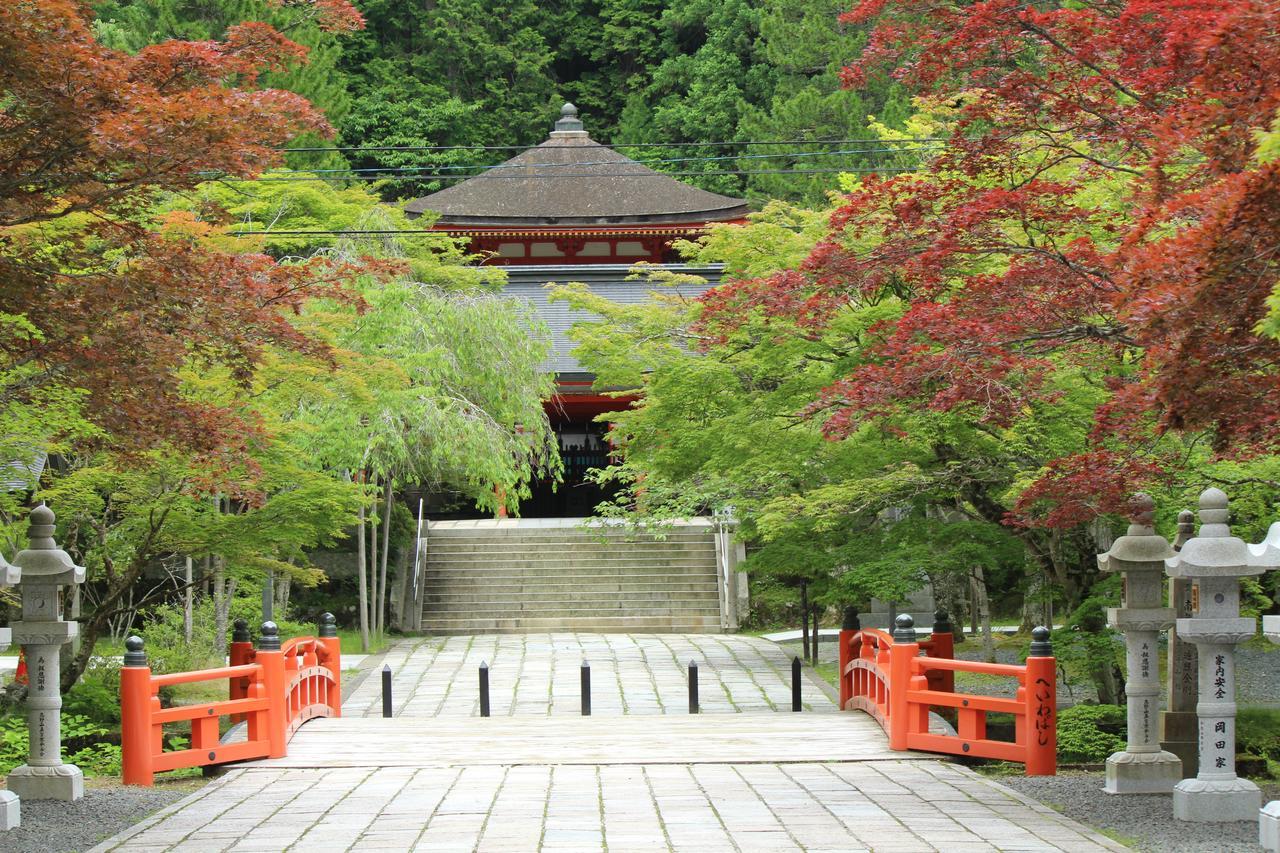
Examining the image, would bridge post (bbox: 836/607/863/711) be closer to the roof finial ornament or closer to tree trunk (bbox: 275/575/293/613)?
tree trunk (bbox: 275/575/293/613)

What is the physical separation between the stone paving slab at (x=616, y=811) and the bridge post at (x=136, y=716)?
57 centimetres

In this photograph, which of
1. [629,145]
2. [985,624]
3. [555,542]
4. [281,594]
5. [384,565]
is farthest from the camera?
[629,145]

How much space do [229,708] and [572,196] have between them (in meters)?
26.8

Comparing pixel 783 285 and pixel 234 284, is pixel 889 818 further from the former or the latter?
pixel 234 284

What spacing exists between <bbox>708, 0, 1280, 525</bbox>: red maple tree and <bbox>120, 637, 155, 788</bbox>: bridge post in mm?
4904

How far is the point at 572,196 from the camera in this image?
36281 millimetres

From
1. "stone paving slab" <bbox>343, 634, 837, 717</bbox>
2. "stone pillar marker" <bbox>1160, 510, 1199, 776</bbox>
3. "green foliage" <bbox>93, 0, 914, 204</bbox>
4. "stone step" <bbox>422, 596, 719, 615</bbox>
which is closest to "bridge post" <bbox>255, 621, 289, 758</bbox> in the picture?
"stone paving slab" <bbox>343, 634, 837, 717</bbox>

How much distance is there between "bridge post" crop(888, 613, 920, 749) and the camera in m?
11.1

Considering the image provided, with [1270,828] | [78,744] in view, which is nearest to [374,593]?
[78,744]

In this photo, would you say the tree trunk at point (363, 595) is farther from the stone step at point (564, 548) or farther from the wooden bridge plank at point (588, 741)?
the wooden bridge plank at point (588, 741)

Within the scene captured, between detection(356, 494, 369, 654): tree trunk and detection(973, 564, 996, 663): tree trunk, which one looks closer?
detection(973, 564, 996, 663): tree trunk

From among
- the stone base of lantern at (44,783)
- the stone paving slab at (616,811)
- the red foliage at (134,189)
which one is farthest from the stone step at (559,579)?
the stone base of lantern at (44,783)

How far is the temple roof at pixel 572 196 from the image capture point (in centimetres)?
3525

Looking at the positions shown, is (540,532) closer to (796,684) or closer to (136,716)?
(796,684)
